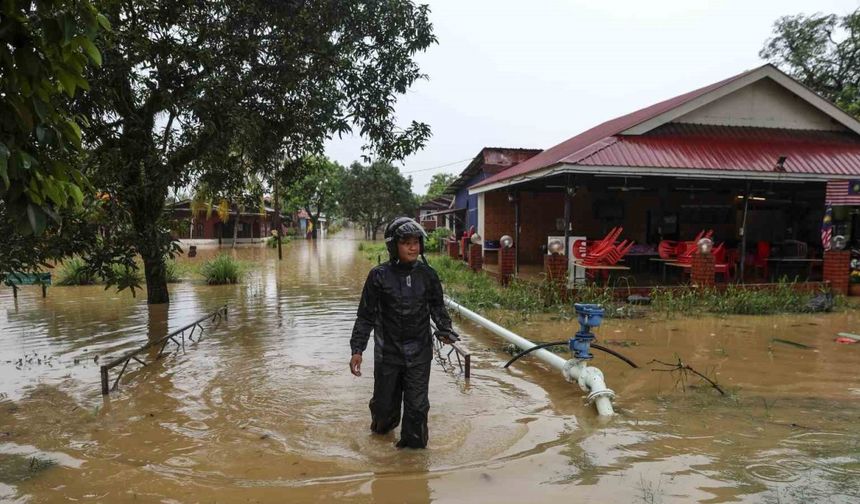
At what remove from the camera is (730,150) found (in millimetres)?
12797

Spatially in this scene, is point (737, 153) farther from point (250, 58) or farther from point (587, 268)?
point (250, 58)

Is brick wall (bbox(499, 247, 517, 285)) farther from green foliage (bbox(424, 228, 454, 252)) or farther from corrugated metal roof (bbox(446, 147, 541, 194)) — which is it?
green foliage (bbox(424, 228, 454, 252))

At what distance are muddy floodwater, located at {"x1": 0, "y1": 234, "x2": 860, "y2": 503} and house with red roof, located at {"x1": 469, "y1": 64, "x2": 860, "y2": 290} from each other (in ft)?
14.7

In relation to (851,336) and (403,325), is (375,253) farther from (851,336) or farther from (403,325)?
(403,325)

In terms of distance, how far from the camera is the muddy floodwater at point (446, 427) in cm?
362

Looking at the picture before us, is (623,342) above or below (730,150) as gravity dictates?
below

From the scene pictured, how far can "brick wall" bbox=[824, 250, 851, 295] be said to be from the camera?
11648 mm

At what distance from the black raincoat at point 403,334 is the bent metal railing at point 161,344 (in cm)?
316

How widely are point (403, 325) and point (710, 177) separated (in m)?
9.77

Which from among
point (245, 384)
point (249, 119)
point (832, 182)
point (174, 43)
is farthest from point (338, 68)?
point (832, 182)

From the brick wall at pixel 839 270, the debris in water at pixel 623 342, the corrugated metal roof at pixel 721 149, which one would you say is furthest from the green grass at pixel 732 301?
the corrugated metal roof at pixel 721 149

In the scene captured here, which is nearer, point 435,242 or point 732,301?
point 732,301

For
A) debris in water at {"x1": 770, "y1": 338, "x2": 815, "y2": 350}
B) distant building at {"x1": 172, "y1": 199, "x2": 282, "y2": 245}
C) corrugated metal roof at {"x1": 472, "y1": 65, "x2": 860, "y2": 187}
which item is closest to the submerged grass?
debris in water at {"x1": 770, "y1": 338, "x2": 815, "y2": 350}

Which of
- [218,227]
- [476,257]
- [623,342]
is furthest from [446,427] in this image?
[218,227]
